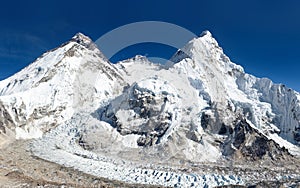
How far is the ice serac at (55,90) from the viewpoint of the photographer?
217 ft

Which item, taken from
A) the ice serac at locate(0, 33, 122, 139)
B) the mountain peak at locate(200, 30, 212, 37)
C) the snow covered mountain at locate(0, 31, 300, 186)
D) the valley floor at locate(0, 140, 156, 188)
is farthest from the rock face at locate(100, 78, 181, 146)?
the mountain peak at locate(200, 30, 212, 37)

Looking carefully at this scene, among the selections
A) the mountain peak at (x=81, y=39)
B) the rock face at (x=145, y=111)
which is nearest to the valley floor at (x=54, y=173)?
the rock face at (x=145, y=111)

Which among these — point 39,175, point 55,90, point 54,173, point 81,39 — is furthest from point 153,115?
point 81,39

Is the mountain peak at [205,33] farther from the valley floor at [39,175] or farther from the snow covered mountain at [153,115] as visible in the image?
the valley floor at [39,175]

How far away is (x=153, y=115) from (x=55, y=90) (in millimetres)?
28818

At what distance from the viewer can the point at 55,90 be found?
80.1 m

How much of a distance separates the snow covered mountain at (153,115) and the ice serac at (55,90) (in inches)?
9.4

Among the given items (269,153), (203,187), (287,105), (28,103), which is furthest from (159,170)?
(287,105)

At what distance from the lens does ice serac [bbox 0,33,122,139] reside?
66188 mm

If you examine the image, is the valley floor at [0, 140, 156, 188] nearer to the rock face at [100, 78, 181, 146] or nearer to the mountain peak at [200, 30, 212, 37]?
the rock face at [100, 78, 181, 146]

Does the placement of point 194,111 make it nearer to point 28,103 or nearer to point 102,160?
point 102,160

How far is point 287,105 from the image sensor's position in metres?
77.4

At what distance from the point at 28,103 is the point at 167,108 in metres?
30.9

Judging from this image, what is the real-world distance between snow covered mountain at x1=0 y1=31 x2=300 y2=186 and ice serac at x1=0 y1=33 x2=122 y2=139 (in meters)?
0.24
